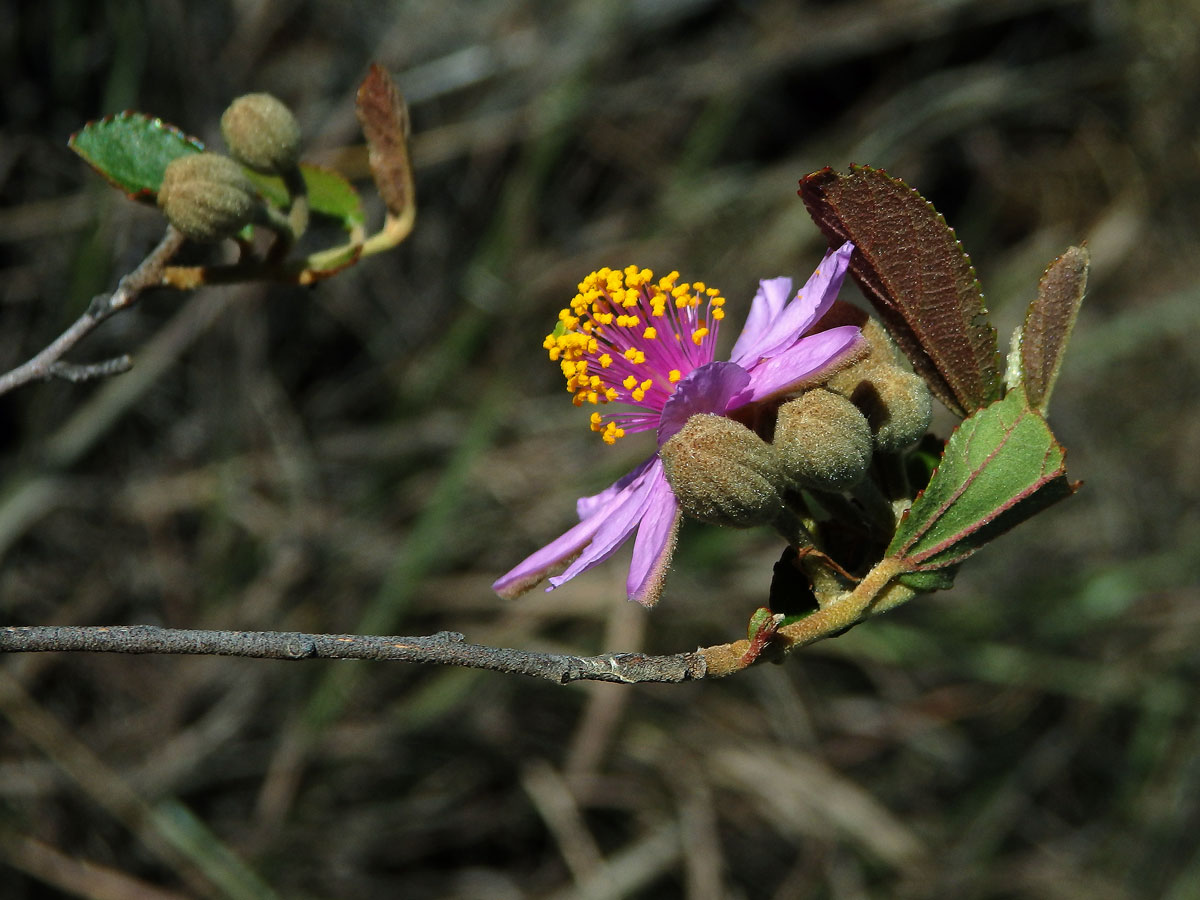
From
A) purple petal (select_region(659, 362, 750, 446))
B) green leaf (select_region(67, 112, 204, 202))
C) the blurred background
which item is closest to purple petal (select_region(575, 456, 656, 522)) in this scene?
A: purple petal (select_region(659, 362, 750, 446))

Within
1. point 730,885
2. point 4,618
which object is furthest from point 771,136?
point 4,618

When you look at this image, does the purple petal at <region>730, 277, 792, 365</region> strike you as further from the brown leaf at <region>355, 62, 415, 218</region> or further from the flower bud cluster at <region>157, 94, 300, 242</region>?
the flower bud cluster at <region>157, 94, 300, 242</region>

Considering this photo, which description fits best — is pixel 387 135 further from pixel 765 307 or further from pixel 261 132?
pixel 765 307

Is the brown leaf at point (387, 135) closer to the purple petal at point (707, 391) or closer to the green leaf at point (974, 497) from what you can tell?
the purple petal at point (707, 391)

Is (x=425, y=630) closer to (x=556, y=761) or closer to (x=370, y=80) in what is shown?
(x=556, y=761)

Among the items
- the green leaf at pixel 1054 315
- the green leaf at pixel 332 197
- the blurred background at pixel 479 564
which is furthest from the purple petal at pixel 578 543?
the blurred background at pixel 479 564
